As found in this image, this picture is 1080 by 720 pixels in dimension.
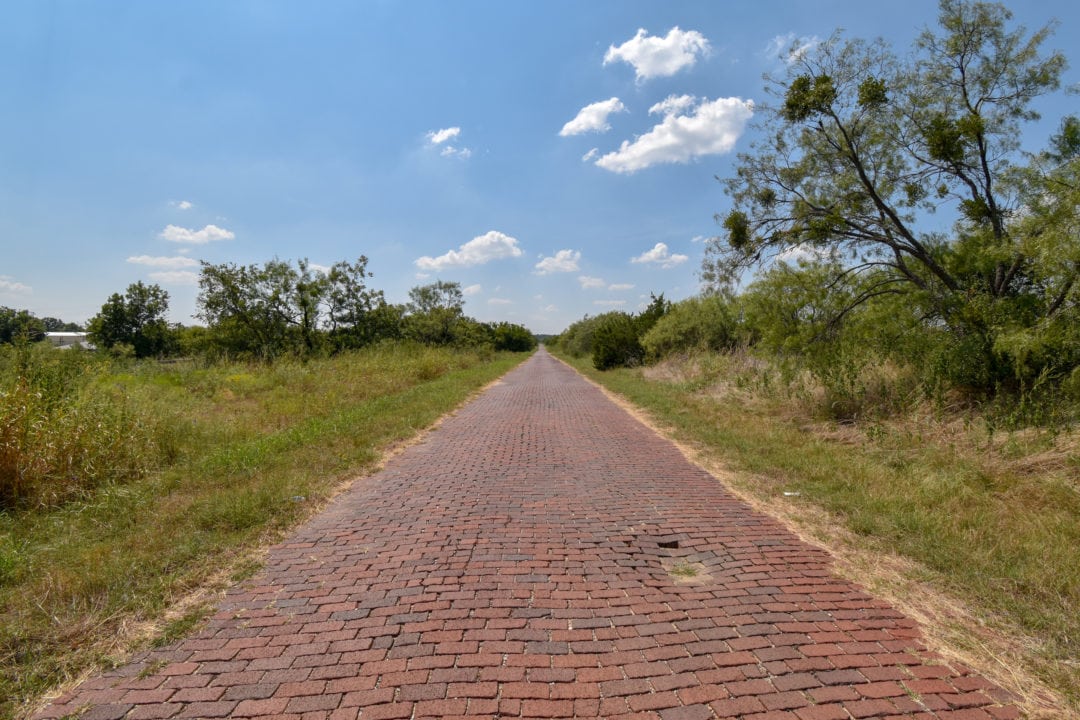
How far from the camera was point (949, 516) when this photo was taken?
5043 millimetres

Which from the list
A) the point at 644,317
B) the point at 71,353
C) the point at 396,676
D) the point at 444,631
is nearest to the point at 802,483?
the point at 444,631

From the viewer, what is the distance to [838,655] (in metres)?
2.86

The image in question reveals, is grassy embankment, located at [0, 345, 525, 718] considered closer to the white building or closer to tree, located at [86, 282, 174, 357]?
the white building

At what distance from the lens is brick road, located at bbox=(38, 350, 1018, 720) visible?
2453 mm

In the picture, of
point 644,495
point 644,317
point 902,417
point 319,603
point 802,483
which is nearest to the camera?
point 319,603

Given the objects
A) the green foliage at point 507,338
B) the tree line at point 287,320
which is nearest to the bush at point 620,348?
the tree line at point 287,320

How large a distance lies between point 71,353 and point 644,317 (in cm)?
2843

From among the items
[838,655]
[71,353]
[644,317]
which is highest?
[644,317]

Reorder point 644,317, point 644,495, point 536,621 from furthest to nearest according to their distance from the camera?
point 644,317, point 644,495, point 536,621

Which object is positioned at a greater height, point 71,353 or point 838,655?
point 71,353

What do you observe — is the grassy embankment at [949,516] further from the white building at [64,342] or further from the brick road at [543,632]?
the white building at [64,342]

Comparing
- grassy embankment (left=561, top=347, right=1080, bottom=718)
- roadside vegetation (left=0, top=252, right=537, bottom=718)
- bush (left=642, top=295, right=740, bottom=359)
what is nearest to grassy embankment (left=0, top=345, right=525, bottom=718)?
roadside vegetation (left=0, top=252, right=537, bottom=718)

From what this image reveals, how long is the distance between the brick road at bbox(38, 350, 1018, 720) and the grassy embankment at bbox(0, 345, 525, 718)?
0.40 m

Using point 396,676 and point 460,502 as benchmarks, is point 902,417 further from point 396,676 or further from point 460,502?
point 396,676
